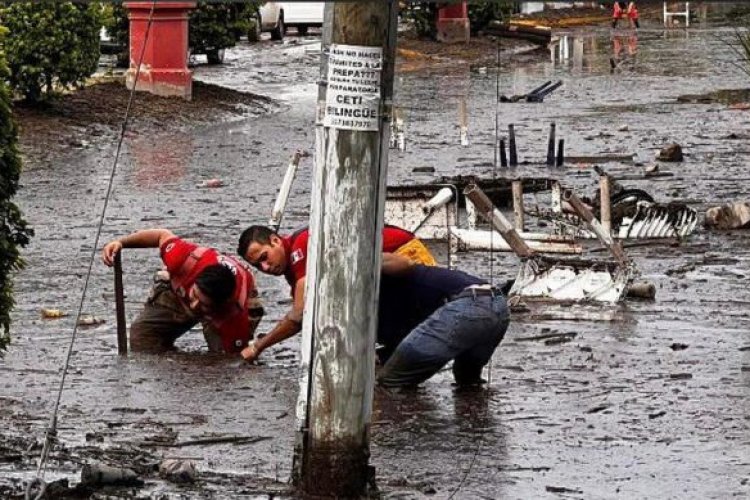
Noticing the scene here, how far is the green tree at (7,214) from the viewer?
326 inches

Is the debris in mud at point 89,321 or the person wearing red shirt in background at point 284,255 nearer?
the person wearing red shirt in background at point 284,255

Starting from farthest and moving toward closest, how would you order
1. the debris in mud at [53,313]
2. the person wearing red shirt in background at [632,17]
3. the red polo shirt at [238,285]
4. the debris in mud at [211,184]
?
the person wearing red shirt in background at [632,17] < the debris in mud at [211,184] < the debris in mud at [53,313] < the red polo shirt at [238,285]

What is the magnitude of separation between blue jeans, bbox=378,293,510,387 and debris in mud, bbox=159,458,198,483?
2.00 meters

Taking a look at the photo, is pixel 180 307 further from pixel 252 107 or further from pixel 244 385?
pixel 252 107

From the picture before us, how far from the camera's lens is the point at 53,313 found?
12.4 m

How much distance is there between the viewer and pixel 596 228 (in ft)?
42.1

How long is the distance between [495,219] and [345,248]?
16.9 feet

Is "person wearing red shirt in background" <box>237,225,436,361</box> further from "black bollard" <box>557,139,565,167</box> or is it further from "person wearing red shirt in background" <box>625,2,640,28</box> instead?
"person wearing red shirt in background" <box>625,2,640,28</box>

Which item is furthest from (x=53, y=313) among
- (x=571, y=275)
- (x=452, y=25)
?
(x=452, y=25)

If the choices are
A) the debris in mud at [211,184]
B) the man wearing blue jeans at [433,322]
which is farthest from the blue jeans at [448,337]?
the debris in mud at [211,184]

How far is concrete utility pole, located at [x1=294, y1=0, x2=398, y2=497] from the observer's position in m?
7.48

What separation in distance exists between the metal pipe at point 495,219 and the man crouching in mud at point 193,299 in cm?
178

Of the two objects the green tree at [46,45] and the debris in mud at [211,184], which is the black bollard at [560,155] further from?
the green tree at [46,45]

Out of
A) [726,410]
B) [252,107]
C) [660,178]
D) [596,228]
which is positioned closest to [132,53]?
[252,107]
